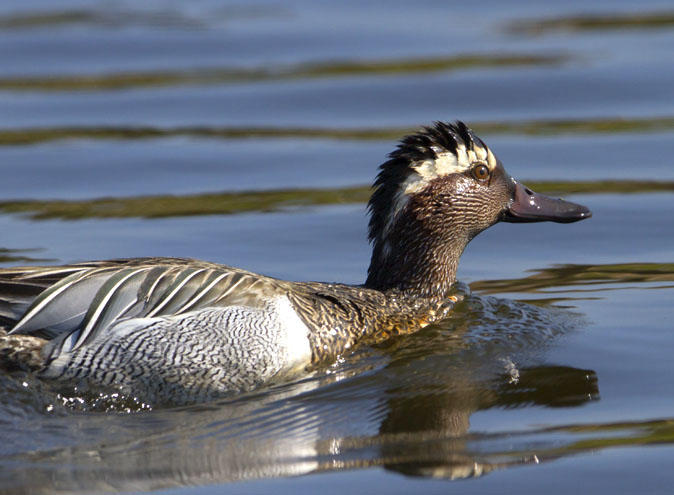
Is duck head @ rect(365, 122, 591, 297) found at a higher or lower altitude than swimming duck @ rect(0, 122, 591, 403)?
higher

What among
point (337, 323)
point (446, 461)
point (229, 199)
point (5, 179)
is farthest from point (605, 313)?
point (5, 179)

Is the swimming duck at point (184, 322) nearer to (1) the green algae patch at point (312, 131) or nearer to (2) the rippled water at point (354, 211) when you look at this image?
(2) the rippled water at point (354, 211)

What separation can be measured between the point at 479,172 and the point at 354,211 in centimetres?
296

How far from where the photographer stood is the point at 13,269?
23.4 ft

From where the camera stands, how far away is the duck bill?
8.22 metres

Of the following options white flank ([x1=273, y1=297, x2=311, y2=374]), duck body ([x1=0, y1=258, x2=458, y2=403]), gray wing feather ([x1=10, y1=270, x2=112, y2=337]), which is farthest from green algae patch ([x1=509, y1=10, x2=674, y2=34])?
gray wing feather ([x1=10, y1=270, x2=112, y2=337])

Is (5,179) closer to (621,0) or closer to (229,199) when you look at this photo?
(229,199)

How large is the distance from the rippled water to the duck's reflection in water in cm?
2

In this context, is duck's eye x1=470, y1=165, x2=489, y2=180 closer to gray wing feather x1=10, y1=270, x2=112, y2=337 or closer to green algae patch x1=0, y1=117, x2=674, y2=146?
gray wing feather x1=10, y1=270, x2=112, y2=337

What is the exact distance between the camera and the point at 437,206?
7.95 meters

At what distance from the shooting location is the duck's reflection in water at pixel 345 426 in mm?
5758

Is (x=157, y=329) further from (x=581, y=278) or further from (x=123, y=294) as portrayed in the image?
(x=581, y=278)

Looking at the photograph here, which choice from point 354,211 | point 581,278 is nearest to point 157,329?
point 581,278

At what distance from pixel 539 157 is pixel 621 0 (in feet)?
21.2
